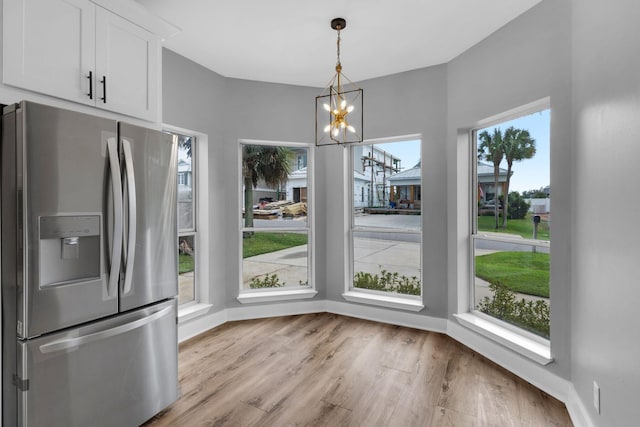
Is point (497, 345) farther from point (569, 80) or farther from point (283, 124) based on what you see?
point (283, 124)

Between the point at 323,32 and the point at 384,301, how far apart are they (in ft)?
9.05

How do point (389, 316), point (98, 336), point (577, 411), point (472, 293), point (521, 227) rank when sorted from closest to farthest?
point (98, 336) → point (577, 411) → point (521, 227) → point (472, 293) → point (389, 316)

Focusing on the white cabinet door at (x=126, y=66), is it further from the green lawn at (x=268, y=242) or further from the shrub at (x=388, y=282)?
the shrub at (x=388, y=282)

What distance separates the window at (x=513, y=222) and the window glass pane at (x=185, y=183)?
287cm

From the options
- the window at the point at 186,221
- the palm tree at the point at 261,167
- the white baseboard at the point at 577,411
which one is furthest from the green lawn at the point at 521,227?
the window at the point at 186,221

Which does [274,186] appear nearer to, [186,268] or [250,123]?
[250,123]

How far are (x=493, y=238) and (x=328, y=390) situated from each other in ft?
6.38

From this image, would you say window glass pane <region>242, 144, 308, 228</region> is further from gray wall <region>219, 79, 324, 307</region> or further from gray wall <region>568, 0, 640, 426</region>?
gray wall <region>568, 0, 640, 426</region>

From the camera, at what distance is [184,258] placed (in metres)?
3.45

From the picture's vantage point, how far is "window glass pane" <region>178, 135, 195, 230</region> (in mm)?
3404

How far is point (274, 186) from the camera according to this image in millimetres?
4000

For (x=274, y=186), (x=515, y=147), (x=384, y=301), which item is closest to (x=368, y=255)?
(x=384, y=301)

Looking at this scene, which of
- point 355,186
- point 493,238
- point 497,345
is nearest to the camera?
point 497,345

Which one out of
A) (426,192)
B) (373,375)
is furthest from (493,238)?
(373,375)
